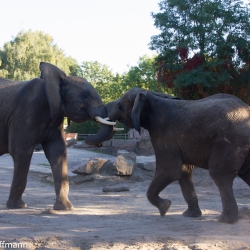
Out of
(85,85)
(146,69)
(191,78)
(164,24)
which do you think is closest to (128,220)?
(85,85)

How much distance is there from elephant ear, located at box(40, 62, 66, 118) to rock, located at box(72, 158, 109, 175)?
4941mm

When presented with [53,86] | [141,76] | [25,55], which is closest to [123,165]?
[53,86]

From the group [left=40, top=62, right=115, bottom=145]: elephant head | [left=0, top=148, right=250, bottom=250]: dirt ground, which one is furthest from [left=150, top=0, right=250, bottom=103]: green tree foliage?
[left=40, top=62, right=115, bottom=145]: elephant head

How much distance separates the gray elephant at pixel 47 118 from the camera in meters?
8.64

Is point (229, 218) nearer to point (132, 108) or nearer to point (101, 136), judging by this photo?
point (132, 108)

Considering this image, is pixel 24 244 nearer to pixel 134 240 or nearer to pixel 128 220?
pixel 134 240

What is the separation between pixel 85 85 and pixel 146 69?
4862 cm

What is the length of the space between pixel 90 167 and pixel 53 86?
5368mm

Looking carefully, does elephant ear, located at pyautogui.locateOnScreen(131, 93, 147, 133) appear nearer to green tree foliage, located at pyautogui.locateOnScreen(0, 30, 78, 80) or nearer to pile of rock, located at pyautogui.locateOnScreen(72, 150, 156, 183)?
pile of rock, located at pyautogui.locateOnScreen(72, 150, 156, 183)

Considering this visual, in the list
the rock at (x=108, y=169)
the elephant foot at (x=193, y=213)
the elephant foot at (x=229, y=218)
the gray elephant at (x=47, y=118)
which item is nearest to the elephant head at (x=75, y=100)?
the gray elephant at (x=47, y=118)

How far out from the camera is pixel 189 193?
7938mm

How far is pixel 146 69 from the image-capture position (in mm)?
57031

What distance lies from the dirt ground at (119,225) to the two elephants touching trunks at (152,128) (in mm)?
450

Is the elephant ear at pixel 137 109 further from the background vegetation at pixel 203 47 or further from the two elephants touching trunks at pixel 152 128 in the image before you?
the background vegetation at pixel 203 47
